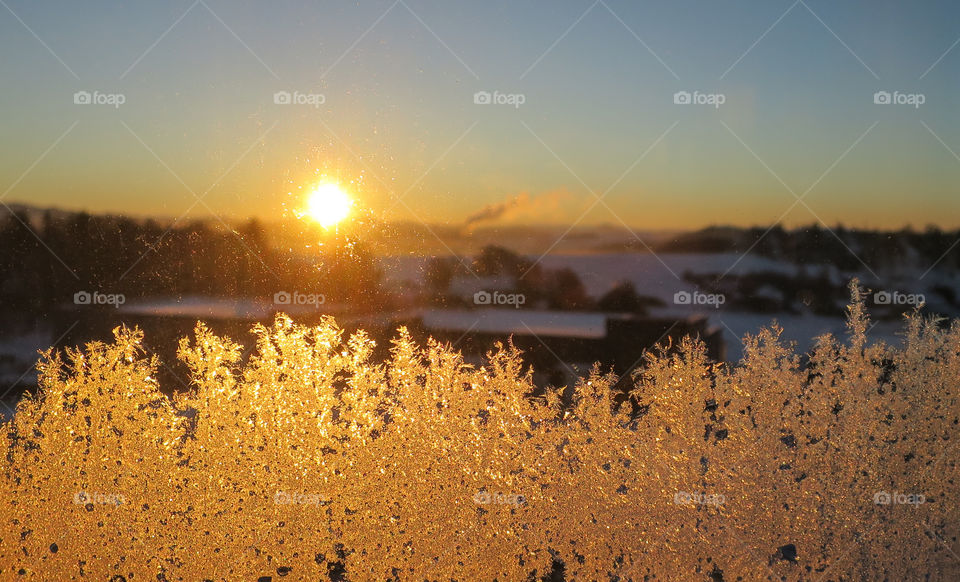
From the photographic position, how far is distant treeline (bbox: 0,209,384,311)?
3.36 meters

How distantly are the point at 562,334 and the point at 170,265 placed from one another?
2.13m

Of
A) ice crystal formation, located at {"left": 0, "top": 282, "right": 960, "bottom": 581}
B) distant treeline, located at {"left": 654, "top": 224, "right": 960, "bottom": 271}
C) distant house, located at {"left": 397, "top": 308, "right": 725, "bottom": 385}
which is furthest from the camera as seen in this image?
distant treeline, located at {"left": 654, "top": 224, "right": 960, "bottom": 271}

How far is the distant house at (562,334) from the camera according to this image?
336 cm

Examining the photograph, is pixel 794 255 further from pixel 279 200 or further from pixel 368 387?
pixel 279 200

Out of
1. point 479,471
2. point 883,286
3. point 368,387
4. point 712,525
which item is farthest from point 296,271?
point 883,286

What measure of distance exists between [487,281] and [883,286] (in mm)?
2179

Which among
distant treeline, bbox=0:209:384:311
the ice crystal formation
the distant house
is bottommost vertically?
the ice crystal formation

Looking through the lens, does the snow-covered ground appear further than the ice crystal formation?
Yes

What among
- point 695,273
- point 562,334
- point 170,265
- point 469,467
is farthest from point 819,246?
point 170,265

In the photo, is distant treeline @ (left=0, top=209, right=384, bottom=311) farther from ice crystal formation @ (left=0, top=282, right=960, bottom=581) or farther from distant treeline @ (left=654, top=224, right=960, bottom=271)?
distant treeline @ (left=654, top=224, right=960, bottom=271)

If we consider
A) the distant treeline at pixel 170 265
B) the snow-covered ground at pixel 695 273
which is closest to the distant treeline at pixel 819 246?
the snow-covered ground at pixel 695 273

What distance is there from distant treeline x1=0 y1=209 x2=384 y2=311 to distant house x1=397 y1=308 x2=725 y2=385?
0.41 meters

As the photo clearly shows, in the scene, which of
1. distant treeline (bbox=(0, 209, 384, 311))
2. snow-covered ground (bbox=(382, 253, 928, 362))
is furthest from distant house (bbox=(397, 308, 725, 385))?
distant treeline (bbox=(0, 209, 384, 311))

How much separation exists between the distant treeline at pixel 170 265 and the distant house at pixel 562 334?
411mm
